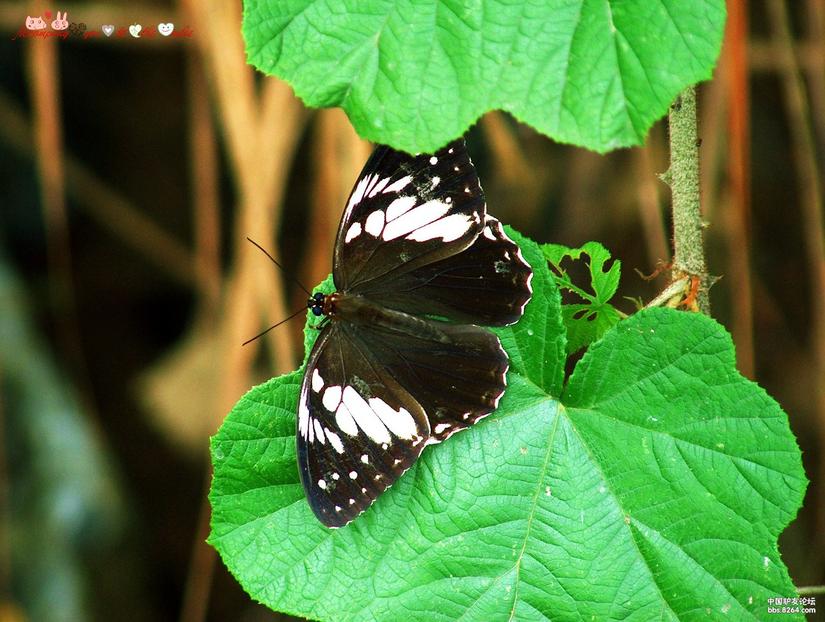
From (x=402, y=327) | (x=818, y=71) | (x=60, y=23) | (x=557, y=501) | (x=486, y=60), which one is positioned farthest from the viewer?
(x=60, y=23)

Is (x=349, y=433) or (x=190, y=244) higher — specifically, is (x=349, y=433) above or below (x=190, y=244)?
below

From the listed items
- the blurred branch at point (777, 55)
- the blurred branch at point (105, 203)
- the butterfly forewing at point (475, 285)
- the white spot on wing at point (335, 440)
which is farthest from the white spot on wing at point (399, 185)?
the blurred branch at point (105, 203)

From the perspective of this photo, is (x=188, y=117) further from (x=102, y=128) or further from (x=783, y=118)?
(x=783, y=118)

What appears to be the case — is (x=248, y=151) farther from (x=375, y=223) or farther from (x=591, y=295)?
(x=591, y=295)

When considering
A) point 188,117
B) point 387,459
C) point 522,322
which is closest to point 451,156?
point 522,322

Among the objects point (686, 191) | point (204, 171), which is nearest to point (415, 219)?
point (686, 191)

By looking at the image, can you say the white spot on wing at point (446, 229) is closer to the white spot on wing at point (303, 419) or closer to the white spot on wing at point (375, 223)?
the white spot on wing at point (375, 223)
